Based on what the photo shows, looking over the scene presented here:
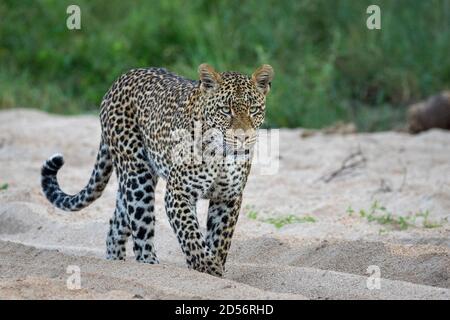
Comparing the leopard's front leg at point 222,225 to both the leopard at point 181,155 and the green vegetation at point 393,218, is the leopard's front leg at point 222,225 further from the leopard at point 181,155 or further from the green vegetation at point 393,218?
the green vegetation at point 393,218

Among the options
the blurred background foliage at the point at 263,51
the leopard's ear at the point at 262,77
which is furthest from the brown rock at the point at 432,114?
the leopard's ear at the point at 262,77

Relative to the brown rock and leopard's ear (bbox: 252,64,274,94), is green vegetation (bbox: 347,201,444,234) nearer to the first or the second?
leopard's ear (bbox: 252,64,274,94)

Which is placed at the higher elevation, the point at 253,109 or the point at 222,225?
the point at 253,109

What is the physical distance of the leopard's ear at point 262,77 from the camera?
Result: 7530 millimetres

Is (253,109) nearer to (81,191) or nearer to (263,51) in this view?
(81,191)

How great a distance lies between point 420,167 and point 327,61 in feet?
13.6

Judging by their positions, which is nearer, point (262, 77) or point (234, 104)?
point (234, 104)

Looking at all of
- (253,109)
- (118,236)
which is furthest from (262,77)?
(118,236)

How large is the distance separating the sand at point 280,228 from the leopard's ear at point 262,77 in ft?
3.98

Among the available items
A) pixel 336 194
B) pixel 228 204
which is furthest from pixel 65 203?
pixel 336 194

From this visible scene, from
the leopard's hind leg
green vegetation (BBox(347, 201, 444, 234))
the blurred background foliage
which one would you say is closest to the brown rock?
the blurred background foliage

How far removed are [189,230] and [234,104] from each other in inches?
35.1

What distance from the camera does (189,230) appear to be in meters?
7.45
